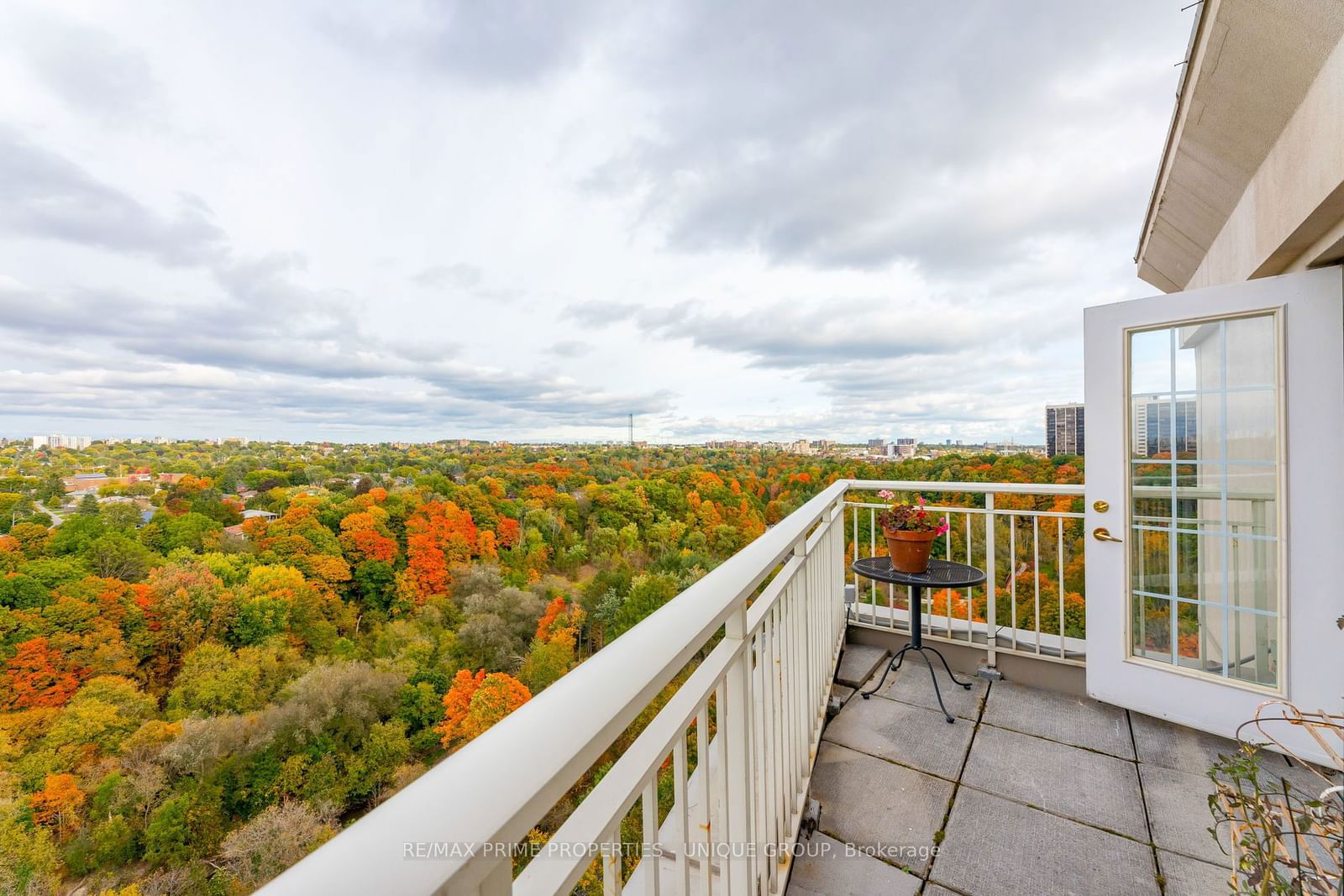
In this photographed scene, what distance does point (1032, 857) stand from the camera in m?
1.63

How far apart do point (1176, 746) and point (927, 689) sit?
39.2 inches

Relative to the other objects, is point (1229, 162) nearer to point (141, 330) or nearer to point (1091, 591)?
point (1091, 591)

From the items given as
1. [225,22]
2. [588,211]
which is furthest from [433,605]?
[225,22]

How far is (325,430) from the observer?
12500 mm

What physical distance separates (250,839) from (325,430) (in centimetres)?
852

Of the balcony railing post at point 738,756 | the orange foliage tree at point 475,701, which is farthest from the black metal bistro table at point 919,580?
the orange foliage tree at point 475,701

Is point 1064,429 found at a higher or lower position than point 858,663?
higher

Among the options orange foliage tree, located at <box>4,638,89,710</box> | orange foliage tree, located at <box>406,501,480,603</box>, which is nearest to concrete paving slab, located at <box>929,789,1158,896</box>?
orange foliage tree, located at <box>4,638,89,710</box>

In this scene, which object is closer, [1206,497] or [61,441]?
[1206,497]

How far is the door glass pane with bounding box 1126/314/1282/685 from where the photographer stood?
213cm

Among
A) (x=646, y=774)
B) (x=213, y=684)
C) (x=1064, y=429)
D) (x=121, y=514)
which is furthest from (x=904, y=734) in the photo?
(x=213, y=684)

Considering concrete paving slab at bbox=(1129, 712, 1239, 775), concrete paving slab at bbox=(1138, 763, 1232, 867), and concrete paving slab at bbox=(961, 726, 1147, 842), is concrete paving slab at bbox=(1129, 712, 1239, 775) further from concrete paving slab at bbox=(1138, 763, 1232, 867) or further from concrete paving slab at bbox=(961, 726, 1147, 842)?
concrete paving slab at bbox=(961, 726, 1147, 842)

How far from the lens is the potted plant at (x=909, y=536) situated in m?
2.58

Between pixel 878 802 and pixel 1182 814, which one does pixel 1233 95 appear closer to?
pixel 1182 814
